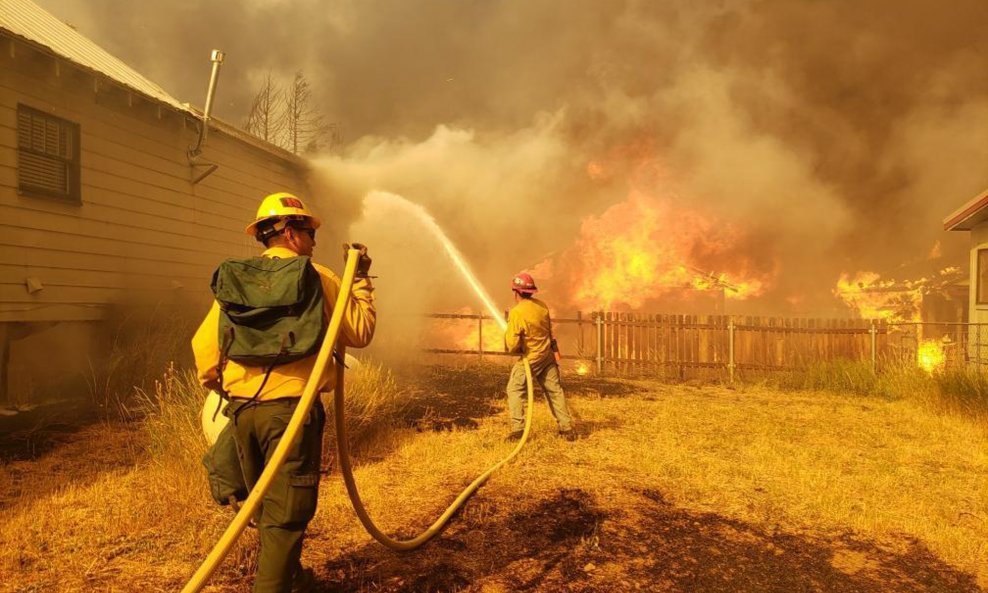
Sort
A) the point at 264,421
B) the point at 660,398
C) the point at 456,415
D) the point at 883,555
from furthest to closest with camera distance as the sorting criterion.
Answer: the point at 660,398 → the point at 456,415 → the point at 883,555 → the point at 264,421

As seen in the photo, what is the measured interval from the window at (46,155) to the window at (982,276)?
16.6m

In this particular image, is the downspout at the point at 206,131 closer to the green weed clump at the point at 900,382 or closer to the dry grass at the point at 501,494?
the dry grass at the point at 501,494

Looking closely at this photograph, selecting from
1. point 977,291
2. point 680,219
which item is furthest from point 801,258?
point 977,291

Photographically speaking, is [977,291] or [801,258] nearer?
[977,291]

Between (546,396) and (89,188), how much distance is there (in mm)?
7750

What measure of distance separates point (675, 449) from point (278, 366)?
4819mm

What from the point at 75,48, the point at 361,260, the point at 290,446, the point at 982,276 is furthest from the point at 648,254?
the point at 290,446

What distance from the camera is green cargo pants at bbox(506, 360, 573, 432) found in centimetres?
636

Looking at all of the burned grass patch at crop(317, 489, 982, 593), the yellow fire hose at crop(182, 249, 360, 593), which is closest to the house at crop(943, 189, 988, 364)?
the burned grass patch at crop(317, 489, 982, 593)

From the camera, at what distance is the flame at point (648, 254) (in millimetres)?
17844

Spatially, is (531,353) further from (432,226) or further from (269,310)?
(432,226)

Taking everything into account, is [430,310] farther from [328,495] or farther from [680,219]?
[328,495]

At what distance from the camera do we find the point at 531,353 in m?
6.40

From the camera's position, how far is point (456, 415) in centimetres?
770
